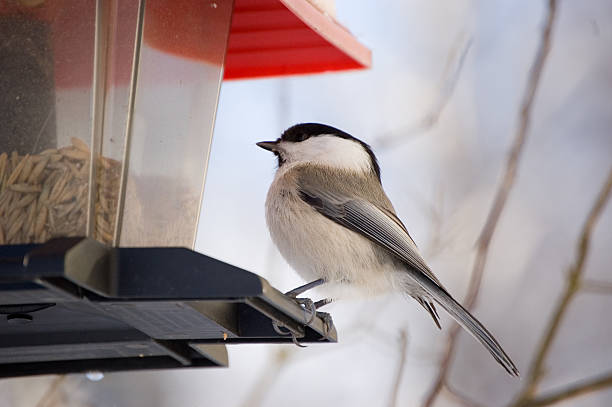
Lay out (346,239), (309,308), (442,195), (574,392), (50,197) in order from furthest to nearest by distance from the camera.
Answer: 1. (442,195)
2. (346,239)
3. (574,392)
4. (309,308)
5. (50,197)

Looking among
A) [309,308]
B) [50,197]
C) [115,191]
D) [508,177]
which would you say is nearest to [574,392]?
[508,177]

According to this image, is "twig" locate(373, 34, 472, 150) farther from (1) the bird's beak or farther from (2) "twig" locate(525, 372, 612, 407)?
(2) "twig" locate(525, 372, 612, 407)

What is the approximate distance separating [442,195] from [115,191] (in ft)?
5.70

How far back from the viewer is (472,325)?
1.84 metres

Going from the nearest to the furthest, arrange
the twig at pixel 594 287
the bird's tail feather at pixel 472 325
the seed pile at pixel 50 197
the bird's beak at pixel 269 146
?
the seed pile at pixel 50 197 → the bird's tail feather at pixel 472 325 → the twig at pixel 594 287 → the bird's beak at pixel 269 146

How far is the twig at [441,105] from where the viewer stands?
273 centimetres

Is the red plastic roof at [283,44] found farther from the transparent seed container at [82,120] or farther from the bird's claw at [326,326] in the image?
the bird's claw at [326,326]

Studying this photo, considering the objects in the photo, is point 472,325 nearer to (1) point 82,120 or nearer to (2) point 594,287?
(2) point 594,287

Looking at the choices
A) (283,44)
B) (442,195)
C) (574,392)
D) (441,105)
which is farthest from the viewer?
(442,195)

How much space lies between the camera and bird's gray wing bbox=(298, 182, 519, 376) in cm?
192

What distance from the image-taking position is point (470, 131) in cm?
420

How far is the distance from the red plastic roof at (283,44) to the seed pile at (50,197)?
61 centimetres

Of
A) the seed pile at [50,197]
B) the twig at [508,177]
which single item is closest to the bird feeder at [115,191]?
the seed pile at [50,197]

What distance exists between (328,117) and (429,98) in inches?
19.9
